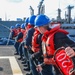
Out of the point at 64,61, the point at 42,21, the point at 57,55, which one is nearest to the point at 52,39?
the point at 57,55

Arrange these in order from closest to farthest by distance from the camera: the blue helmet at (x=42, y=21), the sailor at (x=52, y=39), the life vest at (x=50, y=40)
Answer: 1. the sailor at (x=52, y=39)
2. the life vest at (x=50, y=40)
3. the blue helmet at (x=42, y=21)

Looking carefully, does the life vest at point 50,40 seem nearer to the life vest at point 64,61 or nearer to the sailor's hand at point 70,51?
the life vest at point 64,61

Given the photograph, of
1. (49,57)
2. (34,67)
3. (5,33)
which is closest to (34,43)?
(34,67)

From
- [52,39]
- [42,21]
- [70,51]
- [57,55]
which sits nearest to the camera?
[70,51]

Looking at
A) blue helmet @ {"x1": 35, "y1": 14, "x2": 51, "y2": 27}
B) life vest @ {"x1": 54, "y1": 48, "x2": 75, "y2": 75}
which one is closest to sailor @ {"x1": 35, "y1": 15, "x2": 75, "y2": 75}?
blue helmet @ {"x1": 35, "y1": 14, "x2": 51, "y2": 27}

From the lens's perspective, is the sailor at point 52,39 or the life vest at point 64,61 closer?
the life vest at point 64,61

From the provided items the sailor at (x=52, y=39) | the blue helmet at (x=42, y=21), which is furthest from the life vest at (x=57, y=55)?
the blue helmet at (x=42, y=21)

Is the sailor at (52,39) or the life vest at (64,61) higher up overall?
the sailor at (52,39)

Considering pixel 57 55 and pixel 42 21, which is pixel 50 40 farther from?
pixel 42 21

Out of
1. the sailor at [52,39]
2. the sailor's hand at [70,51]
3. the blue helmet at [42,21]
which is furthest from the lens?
the blue helmet at [42,21]

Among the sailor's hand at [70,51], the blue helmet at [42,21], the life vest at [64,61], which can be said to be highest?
the blue helmet at [42,21]

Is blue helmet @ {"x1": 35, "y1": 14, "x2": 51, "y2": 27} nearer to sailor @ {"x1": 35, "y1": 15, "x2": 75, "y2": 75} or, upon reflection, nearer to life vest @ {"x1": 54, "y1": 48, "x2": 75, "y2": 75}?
sailor @ {"x1": 35, "y1": 15, "x2": 75, "y2": 75}

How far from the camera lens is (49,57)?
5.07m

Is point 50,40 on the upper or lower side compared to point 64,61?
upper
